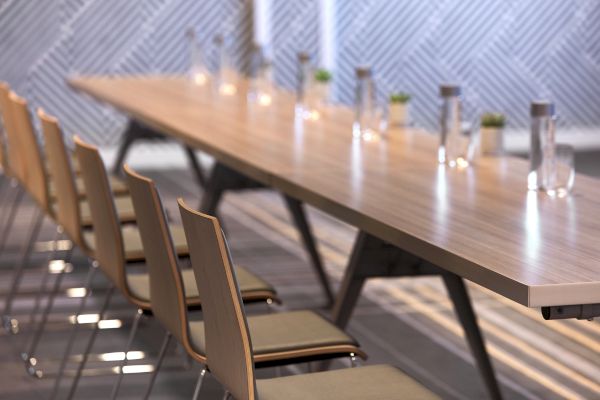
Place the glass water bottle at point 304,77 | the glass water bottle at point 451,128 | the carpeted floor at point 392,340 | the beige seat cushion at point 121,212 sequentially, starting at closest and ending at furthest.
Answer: the glass water bottle at point 451,128 → the carpeted floor at point 392,340 → the beige seat cushion at point 121,212 → the glass water bottle at point 304,77

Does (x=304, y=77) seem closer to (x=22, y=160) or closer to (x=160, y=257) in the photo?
(x=22, y=160)

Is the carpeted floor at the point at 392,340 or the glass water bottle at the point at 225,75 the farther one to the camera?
the glass water bottle at the point at 225,75

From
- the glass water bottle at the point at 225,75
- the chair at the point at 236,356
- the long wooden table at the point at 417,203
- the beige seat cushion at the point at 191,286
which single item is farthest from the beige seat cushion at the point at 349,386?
the glass water bottle at the point at 225,75

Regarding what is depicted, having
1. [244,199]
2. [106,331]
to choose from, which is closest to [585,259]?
[106,331]

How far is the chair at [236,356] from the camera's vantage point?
2438mm

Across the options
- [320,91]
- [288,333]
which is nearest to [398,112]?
[320,91]

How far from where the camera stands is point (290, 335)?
3066mm

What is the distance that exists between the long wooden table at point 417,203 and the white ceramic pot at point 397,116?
10 centimetres

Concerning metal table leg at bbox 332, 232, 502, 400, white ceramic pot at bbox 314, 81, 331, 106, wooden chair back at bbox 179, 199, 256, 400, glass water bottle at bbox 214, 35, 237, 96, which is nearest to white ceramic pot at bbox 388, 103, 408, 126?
white ceramic pot at bbox 314, 81, 331, 106

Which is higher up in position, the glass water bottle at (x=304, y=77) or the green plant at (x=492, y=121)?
the glass water bottle at (x=304, y=77)

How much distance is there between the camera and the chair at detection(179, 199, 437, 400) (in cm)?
244

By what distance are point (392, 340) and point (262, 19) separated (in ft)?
16.4

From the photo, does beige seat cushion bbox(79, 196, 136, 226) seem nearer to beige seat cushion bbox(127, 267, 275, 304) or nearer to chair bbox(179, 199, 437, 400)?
beige seat cushion bbox(127, 267, 275, 304)

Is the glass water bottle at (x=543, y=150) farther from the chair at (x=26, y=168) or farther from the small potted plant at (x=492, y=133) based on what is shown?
the chair at (x=26, y=168)
